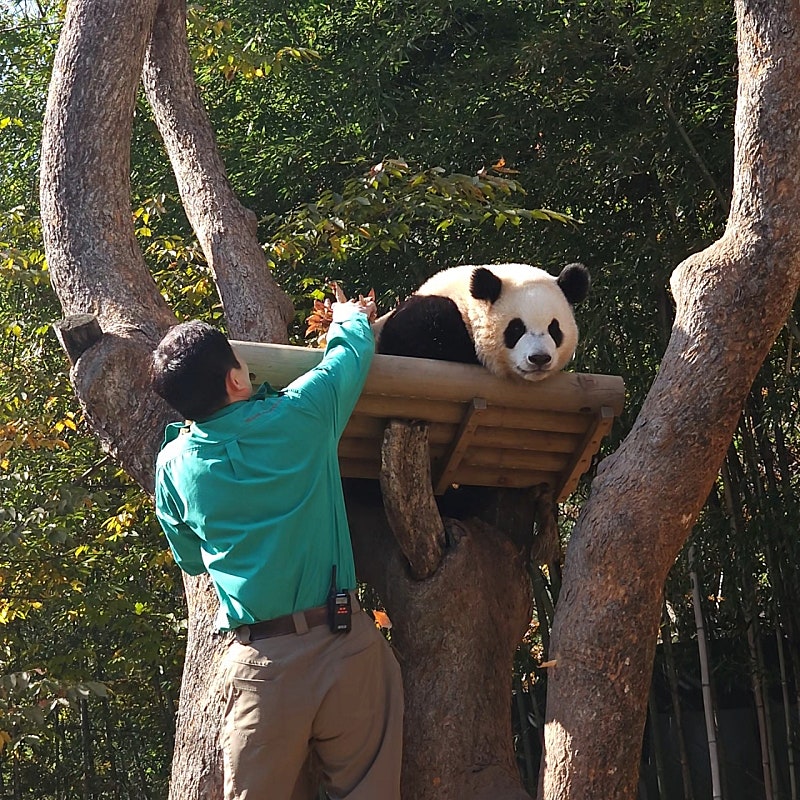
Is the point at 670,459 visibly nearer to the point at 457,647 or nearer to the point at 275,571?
the point at 457,647

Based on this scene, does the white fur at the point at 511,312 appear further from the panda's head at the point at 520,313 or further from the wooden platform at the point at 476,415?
the wooden platform at the point at 476,415

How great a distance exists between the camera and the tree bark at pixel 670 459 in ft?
8.05

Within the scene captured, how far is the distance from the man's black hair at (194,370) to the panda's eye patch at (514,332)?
109 centimetres

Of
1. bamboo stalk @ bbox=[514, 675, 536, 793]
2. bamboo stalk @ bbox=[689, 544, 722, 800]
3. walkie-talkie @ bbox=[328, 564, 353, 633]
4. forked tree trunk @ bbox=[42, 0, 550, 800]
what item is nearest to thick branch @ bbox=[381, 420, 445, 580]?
forked tree trunk @ bbox=[42, 0, 550, 800]

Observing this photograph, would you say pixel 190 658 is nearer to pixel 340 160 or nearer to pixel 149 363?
pixel 149 363

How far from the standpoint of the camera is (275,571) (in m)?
2.44

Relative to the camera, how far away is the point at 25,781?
7609mm

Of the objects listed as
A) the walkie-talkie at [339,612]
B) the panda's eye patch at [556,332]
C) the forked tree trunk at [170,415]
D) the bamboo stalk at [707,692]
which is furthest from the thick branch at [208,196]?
the bamboo stalk at [707,692]

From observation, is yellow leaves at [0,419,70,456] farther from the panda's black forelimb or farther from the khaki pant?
the khaki pant

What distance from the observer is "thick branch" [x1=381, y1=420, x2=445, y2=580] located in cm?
298

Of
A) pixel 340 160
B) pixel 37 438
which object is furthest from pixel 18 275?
pixel 340 160

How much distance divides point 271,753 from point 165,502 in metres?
0.67

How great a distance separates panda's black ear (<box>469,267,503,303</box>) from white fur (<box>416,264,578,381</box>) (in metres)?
0.04

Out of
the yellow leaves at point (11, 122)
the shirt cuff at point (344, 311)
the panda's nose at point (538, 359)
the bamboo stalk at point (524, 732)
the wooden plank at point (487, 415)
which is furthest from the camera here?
the bamboo stalk at point (524, 732)
